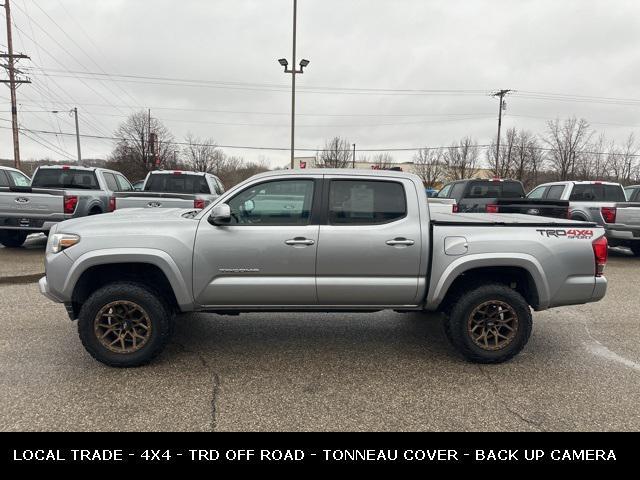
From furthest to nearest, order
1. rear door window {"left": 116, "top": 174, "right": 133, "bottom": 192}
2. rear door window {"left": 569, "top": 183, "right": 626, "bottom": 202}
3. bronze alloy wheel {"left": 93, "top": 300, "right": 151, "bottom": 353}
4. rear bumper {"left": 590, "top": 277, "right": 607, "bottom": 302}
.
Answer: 1. rear door window {"left": 116, "top": 174, "right": 133, "bottom": 192}
2. rear door window {"left": 569, "top": 183, "right": 626, "bottom": 202}
3. rear bumper {"left": 590, "top": 277, "right": 607, "bottom": 302}
4. bronze alloy wheel {"left": 93, "top": 300, "right": 151, "bottom": 353}

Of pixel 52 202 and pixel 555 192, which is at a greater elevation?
pixel 555 192

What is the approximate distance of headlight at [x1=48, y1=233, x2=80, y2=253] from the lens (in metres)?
3.48

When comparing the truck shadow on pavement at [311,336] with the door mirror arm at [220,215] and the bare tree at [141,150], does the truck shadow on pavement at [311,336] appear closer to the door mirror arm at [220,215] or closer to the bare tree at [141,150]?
the door mirror arm at [220,215]

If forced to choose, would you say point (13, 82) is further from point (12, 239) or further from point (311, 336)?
point (311, 336)

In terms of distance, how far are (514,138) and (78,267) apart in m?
45.9

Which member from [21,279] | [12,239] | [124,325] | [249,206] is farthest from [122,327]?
[12,239]

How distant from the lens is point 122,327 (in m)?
3.58

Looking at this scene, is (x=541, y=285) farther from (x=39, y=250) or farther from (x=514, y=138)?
(x=514, y=138)

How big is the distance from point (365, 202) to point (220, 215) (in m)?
1.34

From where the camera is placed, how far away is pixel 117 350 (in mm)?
3586

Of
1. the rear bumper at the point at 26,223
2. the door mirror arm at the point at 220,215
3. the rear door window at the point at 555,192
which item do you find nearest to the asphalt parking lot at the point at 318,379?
the door mirror arm at the point at 220,215

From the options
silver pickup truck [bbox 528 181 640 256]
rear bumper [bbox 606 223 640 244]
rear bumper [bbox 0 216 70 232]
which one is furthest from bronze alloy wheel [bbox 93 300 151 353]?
rear bumper [bbox 606 223 640 244]

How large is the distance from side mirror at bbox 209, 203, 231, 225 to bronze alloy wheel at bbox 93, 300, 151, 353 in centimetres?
102

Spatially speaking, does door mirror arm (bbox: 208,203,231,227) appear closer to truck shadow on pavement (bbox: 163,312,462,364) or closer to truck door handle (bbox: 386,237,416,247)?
truck shadow on pavement (bbox: 163,312,462,364)
